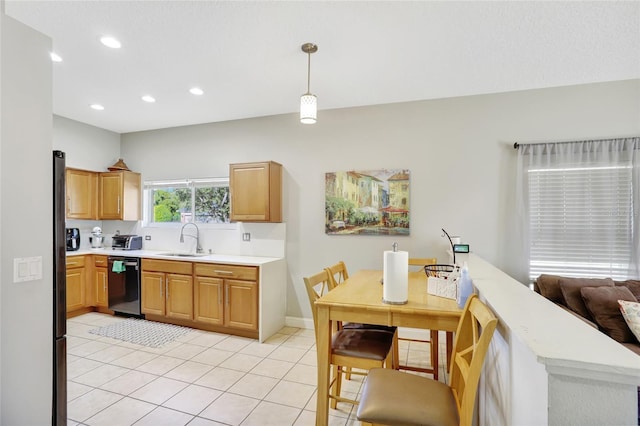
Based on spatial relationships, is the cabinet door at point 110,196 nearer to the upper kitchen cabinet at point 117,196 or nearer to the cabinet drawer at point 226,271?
the upper kitchen cabinet at point 117,196

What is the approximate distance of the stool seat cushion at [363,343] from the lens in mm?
1895

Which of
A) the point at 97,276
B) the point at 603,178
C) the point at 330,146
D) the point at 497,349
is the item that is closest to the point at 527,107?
the point at 603,178

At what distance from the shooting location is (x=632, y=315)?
2.11 m

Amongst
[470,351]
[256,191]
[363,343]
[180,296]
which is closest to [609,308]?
[470,351]

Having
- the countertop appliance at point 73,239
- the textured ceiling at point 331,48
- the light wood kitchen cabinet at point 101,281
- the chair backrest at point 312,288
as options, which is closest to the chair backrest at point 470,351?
the chair backrest at point 312,288

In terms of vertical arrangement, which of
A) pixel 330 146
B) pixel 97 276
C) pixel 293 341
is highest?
pixel 330 146

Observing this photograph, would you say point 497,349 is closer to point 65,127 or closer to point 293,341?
point 293,341

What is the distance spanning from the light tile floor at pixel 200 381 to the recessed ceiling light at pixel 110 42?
2.76 meters

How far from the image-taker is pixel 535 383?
931mm

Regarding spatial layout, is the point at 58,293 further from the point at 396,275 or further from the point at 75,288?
the point at 75,288

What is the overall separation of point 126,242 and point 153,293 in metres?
1.16

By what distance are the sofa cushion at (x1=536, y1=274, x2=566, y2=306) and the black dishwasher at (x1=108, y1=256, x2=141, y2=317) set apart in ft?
15.2

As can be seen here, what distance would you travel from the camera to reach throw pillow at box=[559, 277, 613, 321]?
2488 millimetres

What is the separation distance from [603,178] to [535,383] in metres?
3.10
